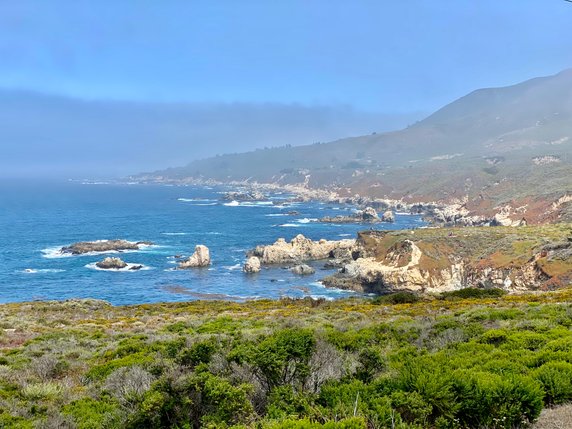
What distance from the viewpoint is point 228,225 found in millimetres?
128000

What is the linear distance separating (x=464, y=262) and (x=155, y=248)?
202 feet

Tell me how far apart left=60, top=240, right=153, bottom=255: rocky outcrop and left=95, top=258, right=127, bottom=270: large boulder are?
12.3 meters

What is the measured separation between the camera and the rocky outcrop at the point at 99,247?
8844cm

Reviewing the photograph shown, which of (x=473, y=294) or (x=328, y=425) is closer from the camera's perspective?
(x=328, y=425)

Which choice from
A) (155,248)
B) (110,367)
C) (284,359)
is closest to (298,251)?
(155,248)

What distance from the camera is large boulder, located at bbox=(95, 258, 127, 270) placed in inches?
3031

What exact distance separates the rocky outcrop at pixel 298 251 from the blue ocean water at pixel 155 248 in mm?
3964

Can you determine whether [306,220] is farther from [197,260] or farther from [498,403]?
[498,403]

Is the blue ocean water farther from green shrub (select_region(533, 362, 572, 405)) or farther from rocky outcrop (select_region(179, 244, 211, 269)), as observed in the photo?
green shrub (select_region(533, 362, 572, 405))

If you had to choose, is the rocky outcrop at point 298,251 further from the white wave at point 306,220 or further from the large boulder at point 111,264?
the white wave at point 306,220

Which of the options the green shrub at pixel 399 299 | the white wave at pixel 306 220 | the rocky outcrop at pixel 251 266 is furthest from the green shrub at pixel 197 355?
Result: the white wave at pixel 306 220

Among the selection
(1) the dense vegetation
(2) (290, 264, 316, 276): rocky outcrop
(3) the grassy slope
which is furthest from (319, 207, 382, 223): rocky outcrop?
(1) the dense vegetation

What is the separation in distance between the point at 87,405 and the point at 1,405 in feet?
7.19

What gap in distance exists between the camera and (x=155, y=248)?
94.6m
